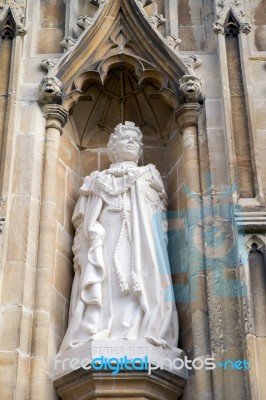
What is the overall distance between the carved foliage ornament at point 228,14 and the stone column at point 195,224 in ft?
2.49

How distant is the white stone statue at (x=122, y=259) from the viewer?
26.6 ft

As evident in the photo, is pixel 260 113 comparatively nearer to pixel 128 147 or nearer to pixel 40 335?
pixel 128 147

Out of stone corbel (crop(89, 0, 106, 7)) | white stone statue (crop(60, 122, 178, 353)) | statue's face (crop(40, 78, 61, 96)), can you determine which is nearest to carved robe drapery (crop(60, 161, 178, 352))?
white stone statue (crop(60, 122, 178, 353))

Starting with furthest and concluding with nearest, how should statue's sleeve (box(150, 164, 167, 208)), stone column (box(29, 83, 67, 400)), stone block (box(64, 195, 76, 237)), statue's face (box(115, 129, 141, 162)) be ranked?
statue's face (box(115, 129, 141, 162))
stone block (box(64, 195, 76, 237))
statue's sleeve (box(150, 164, 167, 208))
stone column (box(29, 83, 67, 400))

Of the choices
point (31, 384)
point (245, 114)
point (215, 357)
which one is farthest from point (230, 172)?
point (31, 384)

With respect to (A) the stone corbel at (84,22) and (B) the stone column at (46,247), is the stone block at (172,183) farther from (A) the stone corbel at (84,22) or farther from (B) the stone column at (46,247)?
(A) the stone corbel at (84,22)

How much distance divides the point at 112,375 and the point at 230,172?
7.75ft

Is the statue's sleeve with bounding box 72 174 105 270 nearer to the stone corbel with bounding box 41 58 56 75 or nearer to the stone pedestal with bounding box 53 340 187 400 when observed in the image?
the stone pedestal with bounding box 53 340 187 400

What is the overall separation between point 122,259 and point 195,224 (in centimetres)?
80

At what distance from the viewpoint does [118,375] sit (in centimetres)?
777

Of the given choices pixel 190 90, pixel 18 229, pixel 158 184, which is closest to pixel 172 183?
A: pixel 158 184

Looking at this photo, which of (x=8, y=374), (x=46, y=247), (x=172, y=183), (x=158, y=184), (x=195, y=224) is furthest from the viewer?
(x=172, y=183)

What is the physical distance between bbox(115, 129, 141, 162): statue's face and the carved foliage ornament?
1540mm

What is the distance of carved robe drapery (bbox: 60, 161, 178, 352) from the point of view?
8.11 m
